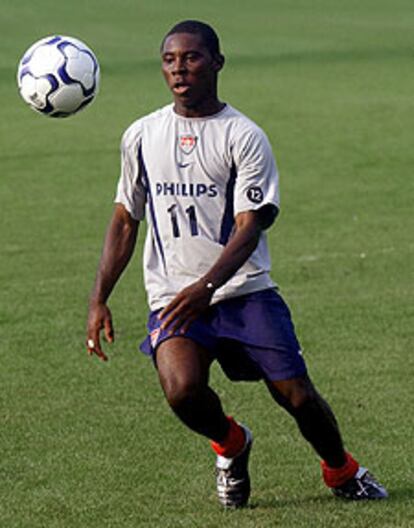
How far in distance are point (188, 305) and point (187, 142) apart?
85 cm

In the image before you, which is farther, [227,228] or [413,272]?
[413,272]

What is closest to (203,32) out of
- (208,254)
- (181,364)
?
(208,254)

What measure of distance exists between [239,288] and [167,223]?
48cm

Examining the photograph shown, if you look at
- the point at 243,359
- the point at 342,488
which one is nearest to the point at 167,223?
the point at 243,359

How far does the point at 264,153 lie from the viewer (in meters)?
7.72

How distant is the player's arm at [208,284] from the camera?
7488 mm

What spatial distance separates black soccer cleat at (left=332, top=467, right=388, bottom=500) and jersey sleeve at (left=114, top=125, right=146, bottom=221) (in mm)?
1710

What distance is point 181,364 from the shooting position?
766 centimetres

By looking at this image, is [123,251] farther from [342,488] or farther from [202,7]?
[202,7]

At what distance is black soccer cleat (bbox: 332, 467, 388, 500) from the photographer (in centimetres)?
807

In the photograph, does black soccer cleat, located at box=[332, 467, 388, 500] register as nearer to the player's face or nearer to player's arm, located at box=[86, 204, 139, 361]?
player's arm, located at box=[86, 204, 139, 361]

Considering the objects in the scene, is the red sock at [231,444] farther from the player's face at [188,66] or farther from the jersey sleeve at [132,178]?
the player's face at [188,66]

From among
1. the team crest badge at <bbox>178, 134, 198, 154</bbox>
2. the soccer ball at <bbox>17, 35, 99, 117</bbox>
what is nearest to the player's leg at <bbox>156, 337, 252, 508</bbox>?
the team crest badge at <bbox>178, 134, 198, 154</bbox>

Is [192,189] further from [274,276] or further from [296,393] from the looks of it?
[274,276]
